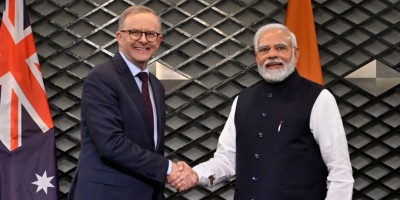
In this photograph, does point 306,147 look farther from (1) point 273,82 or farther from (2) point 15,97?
(2) point 15,97

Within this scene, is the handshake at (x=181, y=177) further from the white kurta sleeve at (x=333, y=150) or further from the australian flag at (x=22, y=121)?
the australian flag at (x=22, y=121)

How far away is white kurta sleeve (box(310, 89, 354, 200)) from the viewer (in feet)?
4.71

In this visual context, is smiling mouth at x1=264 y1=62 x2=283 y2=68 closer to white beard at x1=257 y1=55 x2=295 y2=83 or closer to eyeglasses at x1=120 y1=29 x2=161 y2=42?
white beard at x1=257 y1=55 x2=295 y2=83

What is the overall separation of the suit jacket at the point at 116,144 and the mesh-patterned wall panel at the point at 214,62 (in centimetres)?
108

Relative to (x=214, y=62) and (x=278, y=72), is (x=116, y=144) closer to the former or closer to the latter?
(x=278, y=72)

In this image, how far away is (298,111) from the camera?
1.50m

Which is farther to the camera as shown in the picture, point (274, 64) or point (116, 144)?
point (274, 64)

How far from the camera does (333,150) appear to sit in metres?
1.45

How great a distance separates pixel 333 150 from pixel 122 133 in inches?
21.8

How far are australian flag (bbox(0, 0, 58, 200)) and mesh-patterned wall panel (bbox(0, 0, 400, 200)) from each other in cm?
16

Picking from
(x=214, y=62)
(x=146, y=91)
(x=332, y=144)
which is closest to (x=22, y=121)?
(x=214, y=62)

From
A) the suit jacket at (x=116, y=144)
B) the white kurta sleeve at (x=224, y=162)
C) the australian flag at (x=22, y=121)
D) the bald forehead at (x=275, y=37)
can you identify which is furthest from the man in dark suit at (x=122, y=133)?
the australian flag at (x=22, y=121)

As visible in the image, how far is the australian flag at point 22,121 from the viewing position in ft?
7.70

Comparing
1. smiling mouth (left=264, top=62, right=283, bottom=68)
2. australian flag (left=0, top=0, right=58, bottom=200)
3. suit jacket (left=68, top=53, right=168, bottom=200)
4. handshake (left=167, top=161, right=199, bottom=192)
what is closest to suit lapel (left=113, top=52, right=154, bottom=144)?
suit jacket (left=68, top=53, right=168, bottom=200)
